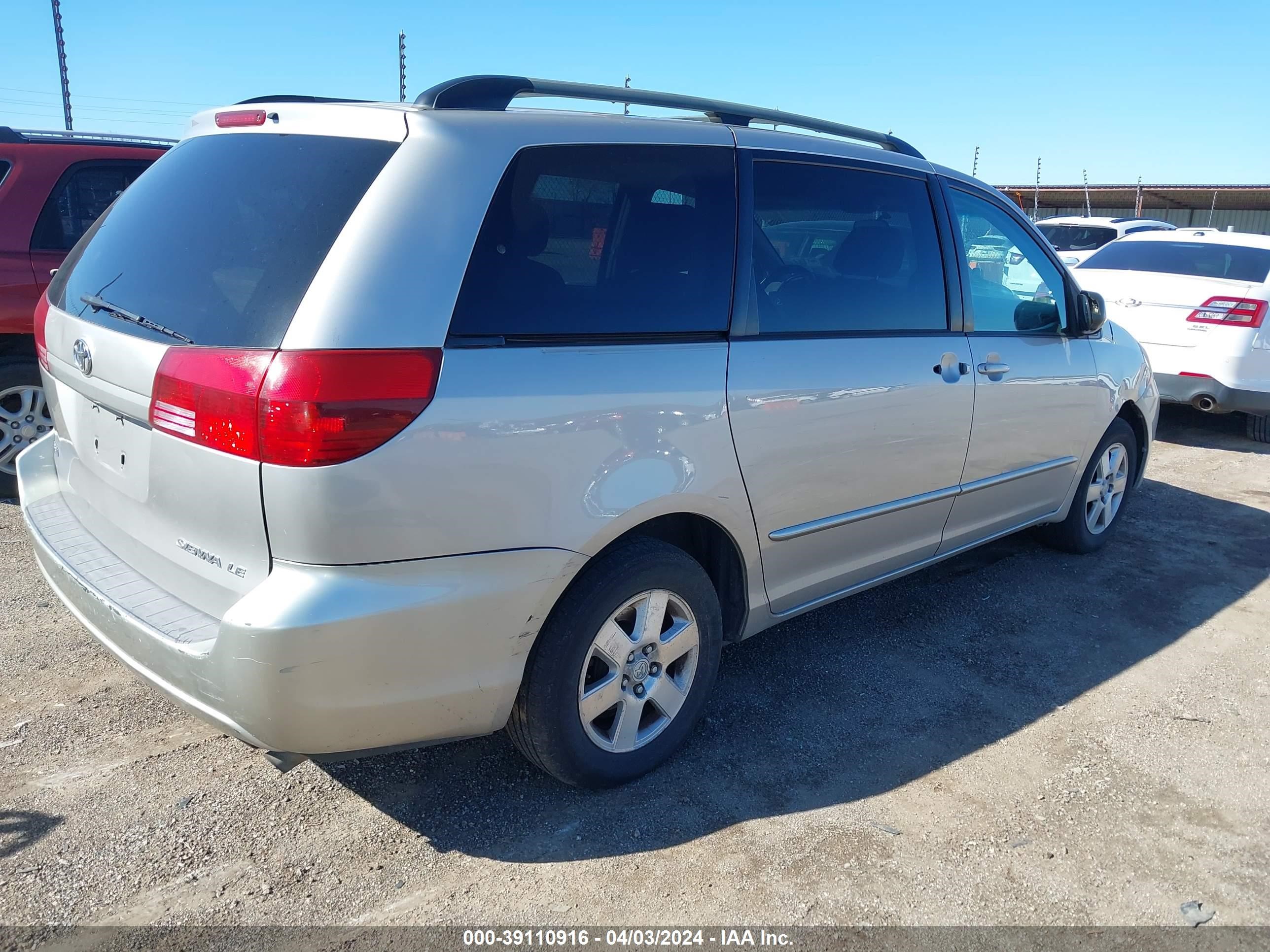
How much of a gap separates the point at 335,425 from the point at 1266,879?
2628mm

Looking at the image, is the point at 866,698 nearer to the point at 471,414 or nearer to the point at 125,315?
the point at 471,414

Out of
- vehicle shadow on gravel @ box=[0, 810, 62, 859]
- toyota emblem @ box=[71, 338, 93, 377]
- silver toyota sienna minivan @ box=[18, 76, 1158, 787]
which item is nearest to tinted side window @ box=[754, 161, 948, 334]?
silver toyota sienna minivan @ box=[18, 76, 1158, 787]

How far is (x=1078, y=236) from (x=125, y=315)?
15750 millimetres

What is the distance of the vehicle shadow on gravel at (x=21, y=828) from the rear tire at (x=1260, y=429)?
29.0 ft

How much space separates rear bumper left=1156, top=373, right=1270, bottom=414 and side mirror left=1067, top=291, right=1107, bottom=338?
3.70 meters

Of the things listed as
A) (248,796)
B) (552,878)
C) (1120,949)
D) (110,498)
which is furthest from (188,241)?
(1120,949)

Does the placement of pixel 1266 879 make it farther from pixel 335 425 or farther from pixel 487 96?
pixel 487 96

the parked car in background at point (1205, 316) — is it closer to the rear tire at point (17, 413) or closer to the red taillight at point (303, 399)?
the red taillight at point (303, 399)

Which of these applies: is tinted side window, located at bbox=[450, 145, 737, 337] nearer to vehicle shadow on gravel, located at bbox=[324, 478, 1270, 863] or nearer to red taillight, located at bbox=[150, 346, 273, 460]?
red taillight, located at bbox=[150, 346, 273, 460]

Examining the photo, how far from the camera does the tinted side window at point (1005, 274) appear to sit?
3914 millimetres

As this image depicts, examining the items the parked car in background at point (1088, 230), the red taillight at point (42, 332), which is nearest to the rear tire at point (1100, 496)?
the red taillight at point (42, 332)

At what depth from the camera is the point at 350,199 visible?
227cm

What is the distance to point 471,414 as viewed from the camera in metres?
2.23

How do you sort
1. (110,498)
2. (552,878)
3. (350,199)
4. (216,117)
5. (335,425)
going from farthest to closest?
(216,117)
(110,498)
(552,878)
(350,199)
(335,425)
